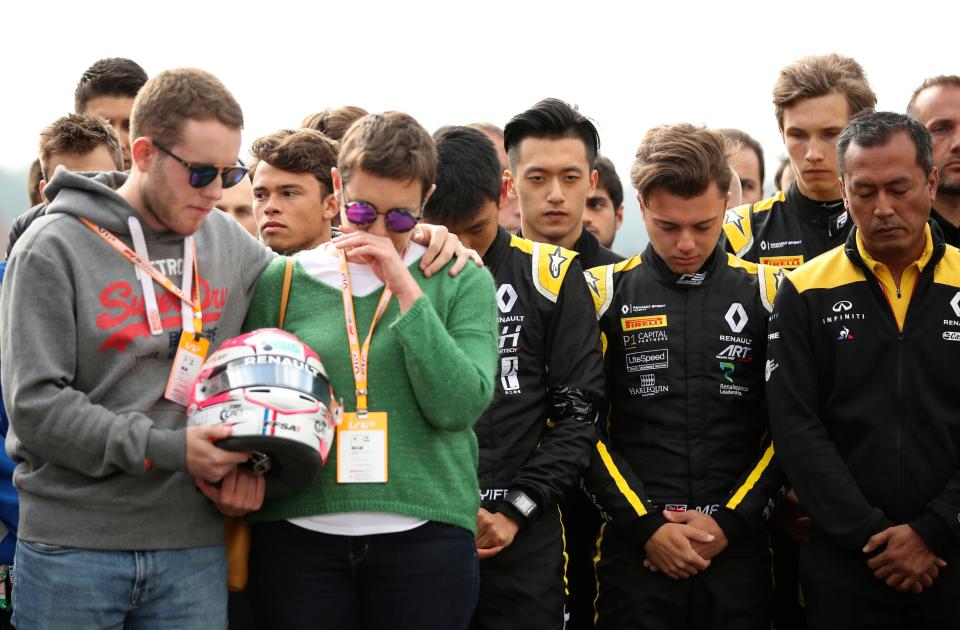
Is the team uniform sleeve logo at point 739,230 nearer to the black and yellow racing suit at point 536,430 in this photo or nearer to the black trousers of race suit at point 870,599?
the black and yellow racing suit at point 536,430

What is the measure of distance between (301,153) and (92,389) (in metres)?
1.90

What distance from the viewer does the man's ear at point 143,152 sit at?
293cm

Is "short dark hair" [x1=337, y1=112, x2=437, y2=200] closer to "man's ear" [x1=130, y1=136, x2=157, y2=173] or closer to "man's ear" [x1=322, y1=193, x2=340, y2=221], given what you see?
"man's ear" [x1=130, y1=136, x2=157, y2=173]

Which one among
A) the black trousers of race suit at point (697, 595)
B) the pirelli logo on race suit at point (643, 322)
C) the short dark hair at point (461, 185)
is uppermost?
the short dark hair at point (461, 185)

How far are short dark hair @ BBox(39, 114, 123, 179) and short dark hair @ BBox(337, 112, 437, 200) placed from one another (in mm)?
2046

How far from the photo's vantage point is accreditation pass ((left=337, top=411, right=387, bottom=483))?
289 cm

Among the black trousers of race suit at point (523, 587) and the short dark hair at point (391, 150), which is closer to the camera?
the short dark hair at point (391, 150)

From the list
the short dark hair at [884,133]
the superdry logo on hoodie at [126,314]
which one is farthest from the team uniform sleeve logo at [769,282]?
the superdry logo on hoodie at [126,314]

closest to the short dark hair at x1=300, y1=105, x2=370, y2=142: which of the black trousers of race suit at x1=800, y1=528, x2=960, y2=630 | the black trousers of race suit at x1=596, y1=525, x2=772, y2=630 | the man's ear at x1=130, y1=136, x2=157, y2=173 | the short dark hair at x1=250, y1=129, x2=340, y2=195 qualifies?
the short dark hair at x1=250, y1=129, x2=340, y2=195

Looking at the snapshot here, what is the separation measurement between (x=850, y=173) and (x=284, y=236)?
7.60 ft

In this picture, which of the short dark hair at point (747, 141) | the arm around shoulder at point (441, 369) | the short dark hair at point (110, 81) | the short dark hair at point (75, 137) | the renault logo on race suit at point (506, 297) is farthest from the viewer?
the short dark hair at point (747, 141)

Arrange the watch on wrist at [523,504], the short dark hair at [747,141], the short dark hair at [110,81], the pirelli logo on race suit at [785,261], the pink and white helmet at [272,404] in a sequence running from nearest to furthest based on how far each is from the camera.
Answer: the pink and white helmet at [272,404] < the watch on wrist at [523,504] < the pirelli logo on race suit at [785,261] < the short dark hair at [110,81] < the short dark hair at [747,141]

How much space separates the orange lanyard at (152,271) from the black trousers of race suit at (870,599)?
7.93ft

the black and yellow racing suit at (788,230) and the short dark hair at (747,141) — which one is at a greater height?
the short dark hair at (747,141)
